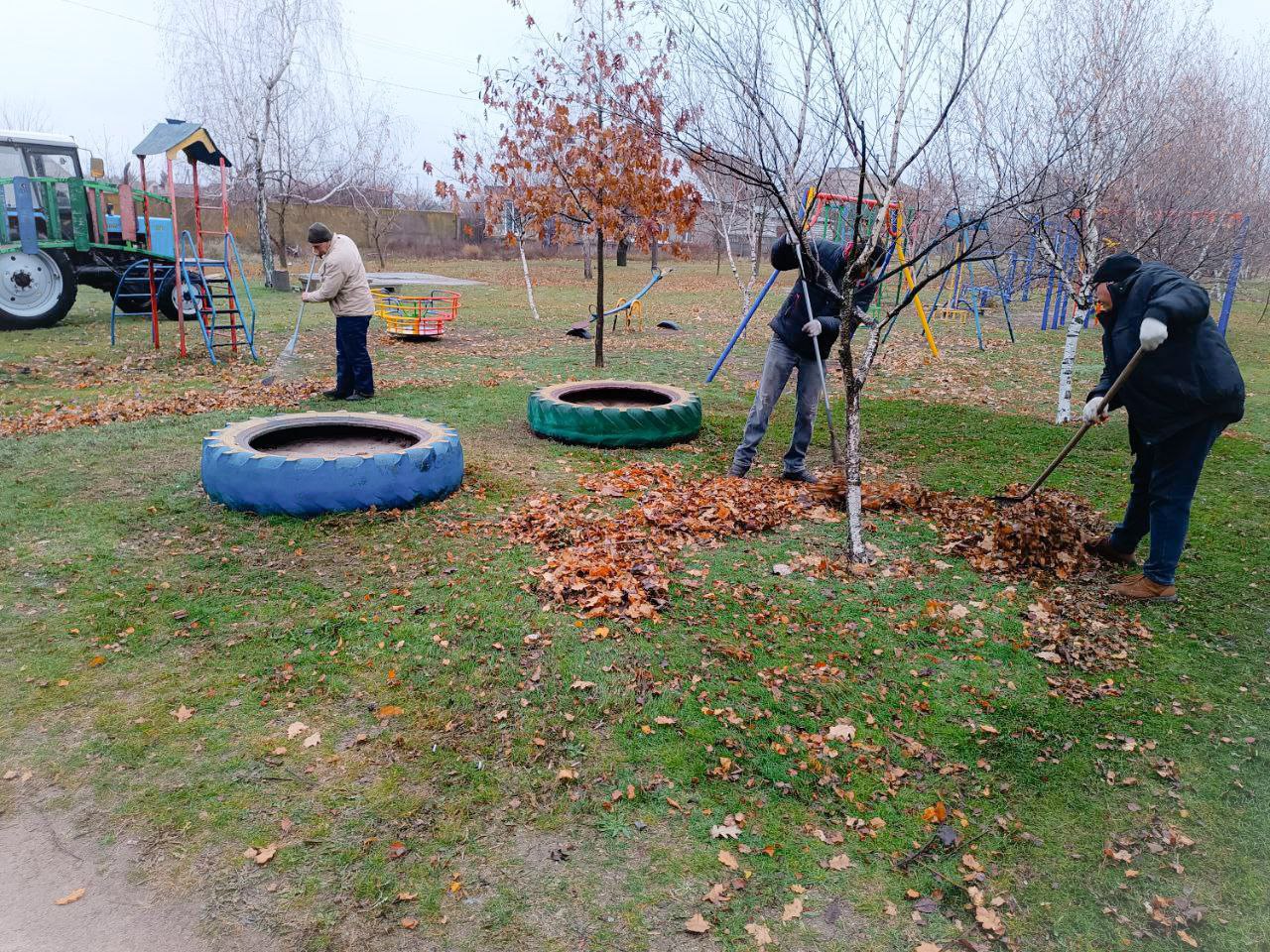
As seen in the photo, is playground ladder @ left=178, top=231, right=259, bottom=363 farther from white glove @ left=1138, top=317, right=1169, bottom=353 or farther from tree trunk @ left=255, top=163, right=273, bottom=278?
white glove @ left=1138, top=317, right=1169, bottom=353

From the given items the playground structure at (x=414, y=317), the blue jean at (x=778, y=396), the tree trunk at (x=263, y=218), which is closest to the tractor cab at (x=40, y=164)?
the playground structure at (x=414, y=317)

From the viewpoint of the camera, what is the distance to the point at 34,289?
13180mm

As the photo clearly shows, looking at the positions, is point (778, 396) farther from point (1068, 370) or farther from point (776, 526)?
point (1068, 370)

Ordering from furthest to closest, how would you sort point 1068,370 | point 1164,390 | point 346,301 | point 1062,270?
point 1068,370, point 346,301, point 1062,270, point 1164,390

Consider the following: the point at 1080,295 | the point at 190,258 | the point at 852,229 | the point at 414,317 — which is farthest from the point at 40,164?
the point at 1080,295

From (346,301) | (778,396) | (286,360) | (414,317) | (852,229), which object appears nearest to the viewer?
(778,396)

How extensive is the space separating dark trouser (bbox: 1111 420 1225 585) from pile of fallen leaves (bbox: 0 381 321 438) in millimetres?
7345

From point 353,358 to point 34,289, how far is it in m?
8.53

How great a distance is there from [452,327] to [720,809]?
13.3m

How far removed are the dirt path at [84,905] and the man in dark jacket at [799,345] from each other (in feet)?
15.0

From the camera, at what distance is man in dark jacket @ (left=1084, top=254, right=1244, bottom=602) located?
13.4 ft

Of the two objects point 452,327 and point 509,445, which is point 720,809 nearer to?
point 509,445

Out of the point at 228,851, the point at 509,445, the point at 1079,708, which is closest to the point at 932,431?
the point at 509,445

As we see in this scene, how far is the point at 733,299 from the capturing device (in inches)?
910
